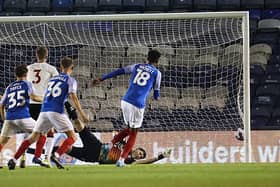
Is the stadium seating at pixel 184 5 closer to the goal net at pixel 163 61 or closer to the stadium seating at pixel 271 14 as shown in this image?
the stadium seating at pixel 271 14

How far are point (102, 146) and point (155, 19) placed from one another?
6.36ft

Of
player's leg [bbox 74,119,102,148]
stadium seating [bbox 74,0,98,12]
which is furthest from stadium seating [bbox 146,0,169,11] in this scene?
player's leg [bbox 74,119,102,148]

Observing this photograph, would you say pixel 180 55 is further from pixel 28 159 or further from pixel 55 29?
pixel 28 159

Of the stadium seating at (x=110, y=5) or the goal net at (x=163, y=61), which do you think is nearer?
the goal net at (x=163, y=61)

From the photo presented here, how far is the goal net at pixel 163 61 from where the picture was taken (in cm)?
1312

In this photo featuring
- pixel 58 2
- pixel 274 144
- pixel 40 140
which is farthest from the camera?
pixel 58 2

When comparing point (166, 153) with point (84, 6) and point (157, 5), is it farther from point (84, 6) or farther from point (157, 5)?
point (84, 6)

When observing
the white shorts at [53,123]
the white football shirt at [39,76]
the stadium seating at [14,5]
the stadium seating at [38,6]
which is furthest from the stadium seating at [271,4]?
the white shorts at [53,123]

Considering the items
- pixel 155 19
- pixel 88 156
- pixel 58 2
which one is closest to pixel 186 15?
pixel 155 19

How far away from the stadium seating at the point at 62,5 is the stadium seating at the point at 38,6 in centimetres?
12

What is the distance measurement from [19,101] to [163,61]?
13.2 ft

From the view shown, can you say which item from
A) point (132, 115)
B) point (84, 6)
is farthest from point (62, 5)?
point (132, 115)

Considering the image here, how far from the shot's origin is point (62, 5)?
683 inches

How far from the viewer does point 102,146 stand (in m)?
12.6
